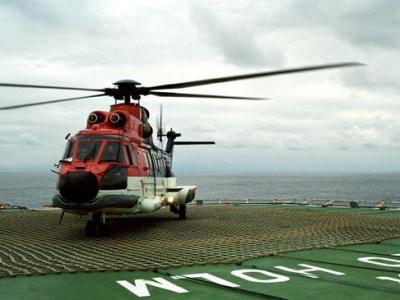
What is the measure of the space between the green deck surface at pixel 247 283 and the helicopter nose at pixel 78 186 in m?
4.15

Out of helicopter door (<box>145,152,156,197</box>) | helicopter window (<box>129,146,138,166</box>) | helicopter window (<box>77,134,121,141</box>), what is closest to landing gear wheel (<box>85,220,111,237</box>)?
helicopter window (<box>129,146,138,166</box>)

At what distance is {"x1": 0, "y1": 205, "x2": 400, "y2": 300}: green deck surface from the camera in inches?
256

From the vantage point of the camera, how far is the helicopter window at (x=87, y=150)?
41.9 feet

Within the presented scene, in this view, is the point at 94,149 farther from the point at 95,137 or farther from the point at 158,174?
the point at 158,174

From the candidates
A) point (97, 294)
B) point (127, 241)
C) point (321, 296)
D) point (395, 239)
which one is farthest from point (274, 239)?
point (97, 294)

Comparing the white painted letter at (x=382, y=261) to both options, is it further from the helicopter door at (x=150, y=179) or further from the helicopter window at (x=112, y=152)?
the helicopter door at (x=150, y=179)

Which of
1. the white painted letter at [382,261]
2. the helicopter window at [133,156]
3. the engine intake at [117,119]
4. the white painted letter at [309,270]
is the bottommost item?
the white painted letter at [309,270]

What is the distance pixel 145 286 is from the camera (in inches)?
275

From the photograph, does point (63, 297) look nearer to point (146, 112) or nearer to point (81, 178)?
point (81, 178)

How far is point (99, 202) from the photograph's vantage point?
39.8 feet

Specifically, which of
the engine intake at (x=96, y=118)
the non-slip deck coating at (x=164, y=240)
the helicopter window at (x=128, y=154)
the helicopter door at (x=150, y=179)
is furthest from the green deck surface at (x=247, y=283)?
the engine intake at (x=96, y=118)

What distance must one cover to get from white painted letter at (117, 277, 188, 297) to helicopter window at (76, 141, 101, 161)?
19.9ft

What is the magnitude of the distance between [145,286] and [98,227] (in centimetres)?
631

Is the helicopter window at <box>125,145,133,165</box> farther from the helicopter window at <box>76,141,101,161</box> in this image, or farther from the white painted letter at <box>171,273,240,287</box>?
the white painted letter at <box>171,273,240,287</box>
